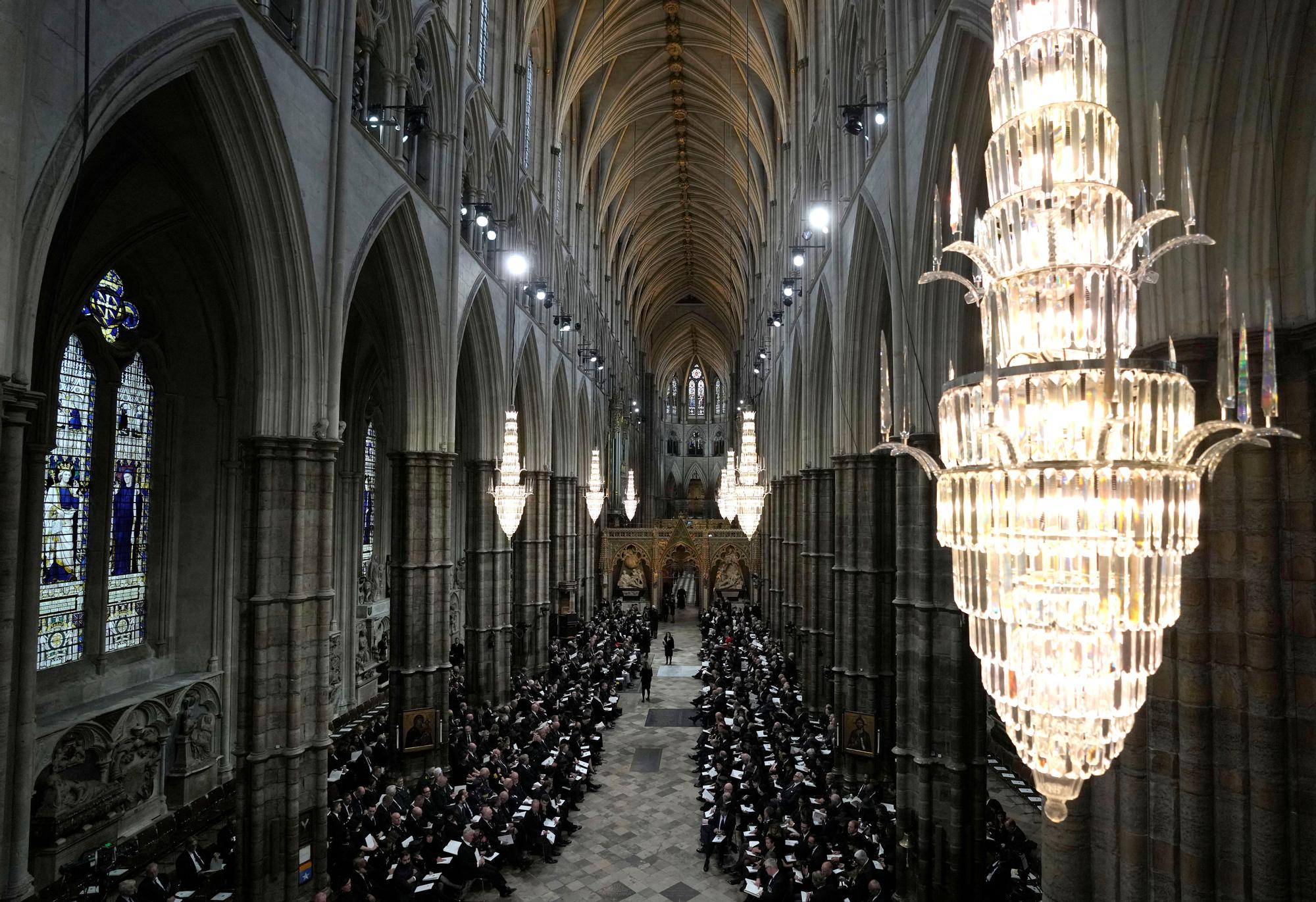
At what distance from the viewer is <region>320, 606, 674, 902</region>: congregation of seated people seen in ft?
35.7

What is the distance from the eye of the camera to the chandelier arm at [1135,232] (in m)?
3.69

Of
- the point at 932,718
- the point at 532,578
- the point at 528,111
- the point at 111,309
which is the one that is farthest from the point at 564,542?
the point at 932,718

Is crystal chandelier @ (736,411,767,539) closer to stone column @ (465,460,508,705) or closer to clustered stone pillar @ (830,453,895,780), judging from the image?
clustered stone pillar @ (830,453,895,780)

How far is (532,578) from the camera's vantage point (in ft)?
84.2

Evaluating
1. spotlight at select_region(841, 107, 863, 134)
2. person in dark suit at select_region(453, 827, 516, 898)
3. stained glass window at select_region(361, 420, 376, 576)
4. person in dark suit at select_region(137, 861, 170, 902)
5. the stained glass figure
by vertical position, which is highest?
spotlight at select_region(841, 107, 863, 134)

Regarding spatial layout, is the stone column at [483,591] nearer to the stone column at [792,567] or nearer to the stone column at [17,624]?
the stone column at [792,567]

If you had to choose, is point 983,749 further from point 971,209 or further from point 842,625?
point 971,209

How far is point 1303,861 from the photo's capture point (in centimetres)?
474

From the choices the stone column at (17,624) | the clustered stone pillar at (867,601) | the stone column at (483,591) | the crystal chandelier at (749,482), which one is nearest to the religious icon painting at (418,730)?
the stone column at (483,591)

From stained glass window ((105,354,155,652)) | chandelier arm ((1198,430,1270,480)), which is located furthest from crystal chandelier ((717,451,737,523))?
chandelier arm ((1198,430,1270,480))

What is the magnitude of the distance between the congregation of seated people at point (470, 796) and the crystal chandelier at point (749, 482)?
667cm

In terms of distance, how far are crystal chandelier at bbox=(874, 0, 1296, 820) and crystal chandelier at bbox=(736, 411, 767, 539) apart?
15.6m

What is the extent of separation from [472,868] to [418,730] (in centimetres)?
531

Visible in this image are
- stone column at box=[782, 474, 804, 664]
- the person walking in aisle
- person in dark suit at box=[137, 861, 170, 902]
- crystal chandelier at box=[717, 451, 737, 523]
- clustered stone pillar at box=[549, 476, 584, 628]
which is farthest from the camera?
clustered stone pillar at box=[549, 476, 584, 628]
